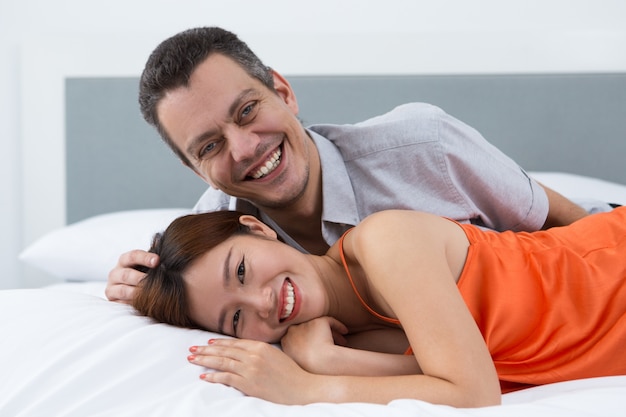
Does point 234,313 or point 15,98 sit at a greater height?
point 15,98

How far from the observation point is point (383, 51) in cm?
268

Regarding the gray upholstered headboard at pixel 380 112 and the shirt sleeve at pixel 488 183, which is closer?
the shirt sleeve at pixel 488 183

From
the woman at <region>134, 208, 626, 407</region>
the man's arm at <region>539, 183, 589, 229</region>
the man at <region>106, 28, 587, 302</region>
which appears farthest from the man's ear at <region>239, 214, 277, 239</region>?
the man's arm at <region>539, 183, 589, 229</region>

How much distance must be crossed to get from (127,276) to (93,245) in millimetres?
908

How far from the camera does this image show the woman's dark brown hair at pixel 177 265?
1228mm

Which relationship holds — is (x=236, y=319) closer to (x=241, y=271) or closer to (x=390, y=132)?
(x=241, y=271)

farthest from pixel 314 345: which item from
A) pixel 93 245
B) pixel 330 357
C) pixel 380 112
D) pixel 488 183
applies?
pixel 380 112

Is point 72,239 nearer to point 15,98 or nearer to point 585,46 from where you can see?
point 15,98

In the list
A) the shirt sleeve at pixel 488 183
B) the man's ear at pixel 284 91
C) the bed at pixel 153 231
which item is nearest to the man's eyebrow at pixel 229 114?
the man's ear at pixel 284 91

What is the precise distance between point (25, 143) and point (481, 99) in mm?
1896

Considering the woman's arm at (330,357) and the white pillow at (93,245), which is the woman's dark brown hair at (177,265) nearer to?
the woman's arm at (330,357)

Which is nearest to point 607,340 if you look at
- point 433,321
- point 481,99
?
point 433,321

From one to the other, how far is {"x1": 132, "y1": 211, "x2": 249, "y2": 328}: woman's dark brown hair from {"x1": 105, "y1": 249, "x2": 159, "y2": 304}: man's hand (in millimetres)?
71

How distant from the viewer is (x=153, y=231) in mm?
2223
